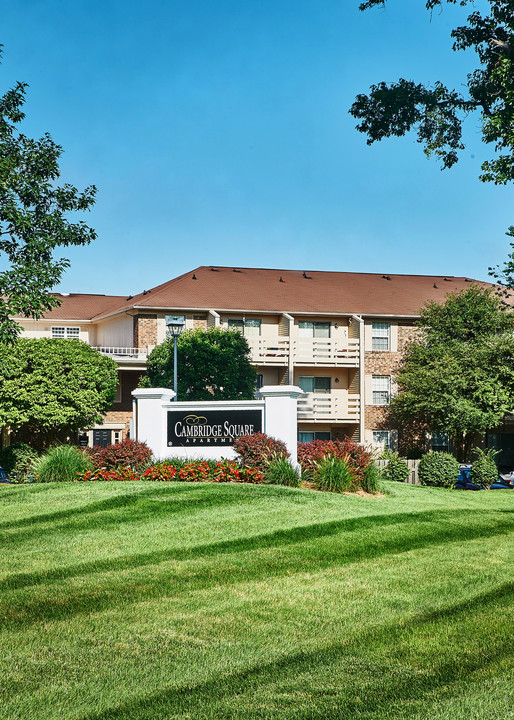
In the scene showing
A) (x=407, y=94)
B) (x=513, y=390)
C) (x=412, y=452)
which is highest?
(x=407, y=94)

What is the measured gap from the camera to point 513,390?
116 feet

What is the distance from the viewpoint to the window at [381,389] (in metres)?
39.7

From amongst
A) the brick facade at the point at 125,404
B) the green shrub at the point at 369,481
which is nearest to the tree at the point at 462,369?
the brick facade at the point at 125,404

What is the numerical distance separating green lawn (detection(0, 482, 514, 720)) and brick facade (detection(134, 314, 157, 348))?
23967 millimetres

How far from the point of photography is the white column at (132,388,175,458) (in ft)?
61.8

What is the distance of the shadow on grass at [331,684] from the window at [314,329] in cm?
3363

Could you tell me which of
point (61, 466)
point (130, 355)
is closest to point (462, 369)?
point (130, 355)

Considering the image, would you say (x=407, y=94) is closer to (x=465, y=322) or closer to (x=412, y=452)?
(x=465, y=322)

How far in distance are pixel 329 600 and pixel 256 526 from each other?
412 cm

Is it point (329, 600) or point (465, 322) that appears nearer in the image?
point (329, 600)

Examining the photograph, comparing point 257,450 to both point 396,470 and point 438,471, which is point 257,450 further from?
point 438,471

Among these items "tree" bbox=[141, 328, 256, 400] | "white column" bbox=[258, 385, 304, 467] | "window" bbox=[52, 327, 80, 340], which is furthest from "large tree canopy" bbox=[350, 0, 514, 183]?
"window" bbox=[52, 327, 80, 340]

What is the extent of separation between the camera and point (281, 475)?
16.1 meters

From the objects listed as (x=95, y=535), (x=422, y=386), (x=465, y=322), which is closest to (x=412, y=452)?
(x=422, y=386)
